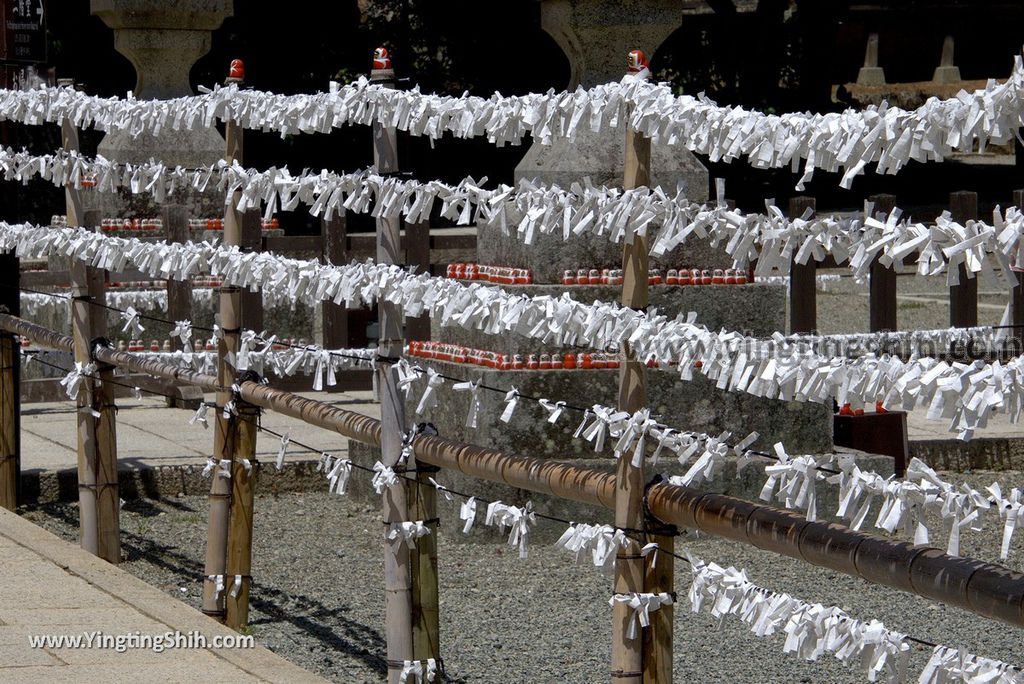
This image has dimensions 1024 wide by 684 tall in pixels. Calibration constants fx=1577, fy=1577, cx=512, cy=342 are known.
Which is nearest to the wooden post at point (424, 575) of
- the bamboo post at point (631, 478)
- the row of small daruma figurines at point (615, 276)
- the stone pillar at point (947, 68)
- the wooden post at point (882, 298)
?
the bamboo post at point (631, 478)

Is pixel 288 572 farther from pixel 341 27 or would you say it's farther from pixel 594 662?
pixel 341 27

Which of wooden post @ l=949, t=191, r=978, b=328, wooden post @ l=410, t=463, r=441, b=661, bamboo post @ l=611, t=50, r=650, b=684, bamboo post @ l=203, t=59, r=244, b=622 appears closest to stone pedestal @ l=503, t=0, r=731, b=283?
bamboo post @ l=203, t=59, r=244, b=622

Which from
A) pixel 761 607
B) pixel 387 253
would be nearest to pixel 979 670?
pixel 761 607

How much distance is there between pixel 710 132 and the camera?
300 cm

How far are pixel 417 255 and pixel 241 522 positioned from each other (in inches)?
169

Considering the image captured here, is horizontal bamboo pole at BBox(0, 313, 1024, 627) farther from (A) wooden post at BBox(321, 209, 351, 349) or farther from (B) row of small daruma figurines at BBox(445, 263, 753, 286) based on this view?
(A) wooden post at BBox(321, 209, 351, 349)

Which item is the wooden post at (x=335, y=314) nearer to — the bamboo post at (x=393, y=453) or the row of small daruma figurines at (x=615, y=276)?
the row of small daruma figurines at (x=615, y=276)

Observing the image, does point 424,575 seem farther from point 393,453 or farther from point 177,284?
point 177,284

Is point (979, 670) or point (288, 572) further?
point (288, 572)

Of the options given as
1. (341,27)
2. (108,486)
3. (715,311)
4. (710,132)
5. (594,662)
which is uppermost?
(341,27)

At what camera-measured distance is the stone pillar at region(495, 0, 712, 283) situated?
21.0 ft

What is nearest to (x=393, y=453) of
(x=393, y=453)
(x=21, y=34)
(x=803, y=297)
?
(x=393, y=453)

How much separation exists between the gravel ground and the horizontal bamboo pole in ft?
3.26

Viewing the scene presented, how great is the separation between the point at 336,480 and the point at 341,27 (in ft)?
45.4
